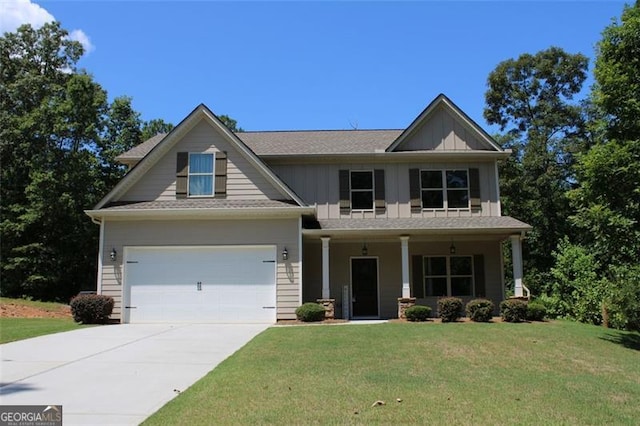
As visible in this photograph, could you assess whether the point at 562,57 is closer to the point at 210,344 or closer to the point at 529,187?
the point at 529,187

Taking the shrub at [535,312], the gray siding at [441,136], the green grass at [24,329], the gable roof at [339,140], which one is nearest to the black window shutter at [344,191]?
the gable roof at [339,140]

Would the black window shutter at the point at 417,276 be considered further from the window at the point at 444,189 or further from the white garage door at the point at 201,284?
the white garage door at the point at 201,284

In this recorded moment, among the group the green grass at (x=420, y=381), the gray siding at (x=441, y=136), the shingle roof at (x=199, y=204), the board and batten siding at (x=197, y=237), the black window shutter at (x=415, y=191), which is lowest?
the green grass at (x=420, y=381)

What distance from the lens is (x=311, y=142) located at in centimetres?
2034

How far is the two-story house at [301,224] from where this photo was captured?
53.8 feet

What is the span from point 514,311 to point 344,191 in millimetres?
6871

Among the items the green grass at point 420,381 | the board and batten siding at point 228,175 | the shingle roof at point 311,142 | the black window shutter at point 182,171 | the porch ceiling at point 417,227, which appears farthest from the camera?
the shingle roof at point 311,142

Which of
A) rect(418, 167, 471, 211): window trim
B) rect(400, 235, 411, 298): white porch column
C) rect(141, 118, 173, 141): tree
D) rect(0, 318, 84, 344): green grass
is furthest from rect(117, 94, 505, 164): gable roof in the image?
rect(141, 118, 173, 141): tree

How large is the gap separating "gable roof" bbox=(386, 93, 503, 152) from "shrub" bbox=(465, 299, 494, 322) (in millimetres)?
5898

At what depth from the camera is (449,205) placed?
61.5 ft

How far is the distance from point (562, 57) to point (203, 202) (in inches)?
963

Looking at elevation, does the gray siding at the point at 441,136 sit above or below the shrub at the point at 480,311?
above

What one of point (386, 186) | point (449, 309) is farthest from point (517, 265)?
point (386, 186)

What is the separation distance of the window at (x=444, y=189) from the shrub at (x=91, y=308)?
1091 centimetres
